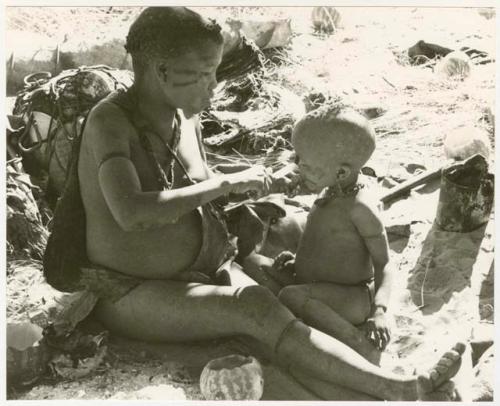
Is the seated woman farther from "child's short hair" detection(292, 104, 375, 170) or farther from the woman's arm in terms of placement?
"child's short hair" detection(292, 104, 375, 170)

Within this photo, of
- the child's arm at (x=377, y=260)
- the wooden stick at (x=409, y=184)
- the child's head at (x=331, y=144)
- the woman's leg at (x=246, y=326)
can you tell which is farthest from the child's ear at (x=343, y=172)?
the wooden stick at (x=409, y=184)

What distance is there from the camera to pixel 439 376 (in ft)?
7.78

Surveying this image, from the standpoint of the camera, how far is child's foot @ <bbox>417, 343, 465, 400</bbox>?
2.37 meters

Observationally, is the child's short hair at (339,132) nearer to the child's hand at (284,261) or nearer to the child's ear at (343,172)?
the child's ear at (343,172)

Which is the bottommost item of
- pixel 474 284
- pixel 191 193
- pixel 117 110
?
pixel 474 284

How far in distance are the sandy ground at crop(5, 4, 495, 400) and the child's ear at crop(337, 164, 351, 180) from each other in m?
0.75

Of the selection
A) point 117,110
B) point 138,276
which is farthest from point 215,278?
point 117,110

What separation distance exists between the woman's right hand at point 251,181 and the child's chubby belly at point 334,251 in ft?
1.15

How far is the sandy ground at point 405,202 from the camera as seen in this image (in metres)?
2.66

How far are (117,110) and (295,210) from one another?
1.51 m

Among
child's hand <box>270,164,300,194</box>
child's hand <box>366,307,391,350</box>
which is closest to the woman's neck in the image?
child's hand <box>270,164,300,194</box>

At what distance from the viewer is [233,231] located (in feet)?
10.6

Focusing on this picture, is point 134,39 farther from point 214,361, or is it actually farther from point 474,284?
point 474,284

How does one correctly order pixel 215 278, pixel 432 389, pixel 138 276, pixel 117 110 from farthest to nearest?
pixel 215 278 < pixel 138 276 < pixel 117 110 < pixel 432 389
